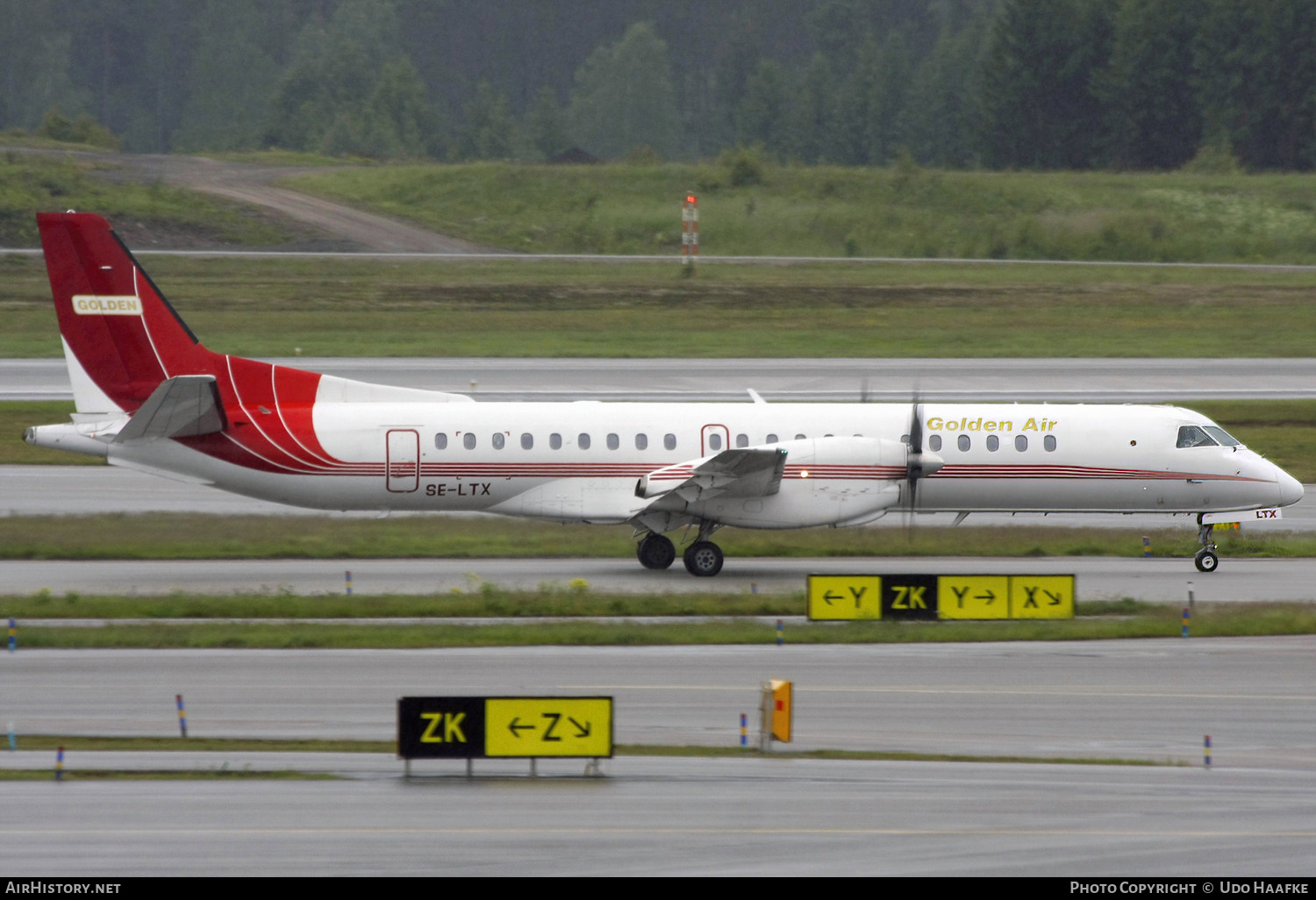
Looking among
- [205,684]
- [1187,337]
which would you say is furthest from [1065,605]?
[1187,337]

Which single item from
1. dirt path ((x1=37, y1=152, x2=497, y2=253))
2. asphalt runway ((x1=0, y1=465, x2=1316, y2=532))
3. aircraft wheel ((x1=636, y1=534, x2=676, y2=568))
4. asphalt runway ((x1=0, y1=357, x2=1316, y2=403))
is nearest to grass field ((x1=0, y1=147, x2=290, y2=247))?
dirt path ((x1=37, y1=152, x2=497, y2=253))

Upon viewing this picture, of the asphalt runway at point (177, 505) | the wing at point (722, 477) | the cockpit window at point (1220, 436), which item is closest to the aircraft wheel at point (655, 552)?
the wing at point (722, 477)

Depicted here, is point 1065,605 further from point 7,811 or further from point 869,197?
point 869,197

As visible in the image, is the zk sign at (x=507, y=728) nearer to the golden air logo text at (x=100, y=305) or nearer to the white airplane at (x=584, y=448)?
the white airplane at (x=584, y=448)

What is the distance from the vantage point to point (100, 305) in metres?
24.3

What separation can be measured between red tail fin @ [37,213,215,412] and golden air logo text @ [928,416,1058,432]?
12.6 meters

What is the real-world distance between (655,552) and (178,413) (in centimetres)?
835

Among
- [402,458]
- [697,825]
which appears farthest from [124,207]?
[697,825]

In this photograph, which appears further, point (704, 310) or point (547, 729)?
point (704, 310)

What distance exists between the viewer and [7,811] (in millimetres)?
11820

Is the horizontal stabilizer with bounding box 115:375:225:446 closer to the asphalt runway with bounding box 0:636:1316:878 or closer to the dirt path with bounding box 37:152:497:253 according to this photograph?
the asphalt runway with bounding box 0:636:1316:878

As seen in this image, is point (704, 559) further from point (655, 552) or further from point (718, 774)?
point (718, 774)

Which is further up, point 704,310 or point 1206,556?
point 704,310

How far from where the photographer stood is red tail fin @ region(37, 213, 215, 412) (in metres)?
24.2
